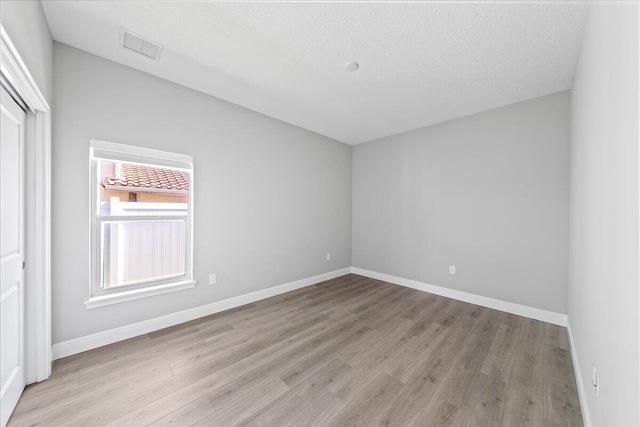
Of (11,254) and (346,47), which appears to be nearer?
(11,254)

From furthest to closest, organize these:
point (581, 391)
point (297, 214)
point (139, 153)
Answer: point (297, 214) < point (139, 153) < point (581, 391)

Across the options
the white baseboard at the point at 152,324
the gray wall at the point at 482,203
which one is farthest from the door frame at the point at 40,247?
the gray wall at the point at 482,203

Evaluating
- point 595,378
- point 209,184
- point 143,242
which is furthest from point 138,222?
point 595,378

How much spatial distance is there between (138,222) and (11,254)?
3.27 feet

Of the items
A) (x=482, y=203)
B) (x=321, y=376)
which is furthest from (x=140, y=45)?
(x=482, y=203)

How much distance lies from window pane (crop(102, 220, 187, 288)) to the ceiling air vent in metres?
1.59

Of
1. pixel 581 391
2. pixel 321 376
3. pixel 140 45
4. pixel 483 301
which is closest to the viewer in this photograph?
pixel 581 391

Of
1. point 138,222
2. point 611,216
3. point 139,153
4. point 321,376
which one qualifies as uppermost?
point 139,153

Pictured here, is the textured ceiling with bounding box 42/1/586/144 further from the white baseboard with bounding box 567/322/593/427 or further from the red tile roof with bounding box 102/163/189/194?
the white baseboard with bounding box 567/322/593/427

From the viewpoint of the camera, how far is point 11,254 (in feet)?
4.85

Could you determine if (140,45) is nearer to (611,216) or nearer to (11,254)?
(11,254)

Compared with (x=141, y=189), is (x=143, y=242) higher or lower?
lower

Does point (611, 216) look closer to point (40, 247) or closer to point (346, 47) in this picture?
point (346, 47)

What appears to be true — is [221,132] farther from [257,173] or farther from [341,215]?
[341,215]
